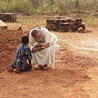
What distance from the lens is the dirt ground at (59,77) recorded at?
5680 millimetres

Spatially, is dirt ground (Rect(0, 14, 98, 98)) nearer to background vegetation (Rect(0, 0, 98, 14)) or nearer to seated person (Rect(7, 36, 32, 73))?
seated person (Rect(7, 36, 32, 73))

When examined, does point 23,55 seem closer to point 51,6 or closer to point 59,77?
point 59,77

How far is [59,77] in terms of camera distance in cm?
677

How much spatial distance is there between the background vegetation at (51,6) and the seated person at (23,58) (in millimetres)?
15114

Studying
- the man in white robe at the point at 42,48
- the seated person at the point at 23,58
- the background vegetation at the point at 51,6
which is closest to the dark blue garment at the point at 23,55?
the seated person at the point at 23,58

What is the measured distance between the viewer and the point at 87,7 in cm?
2312

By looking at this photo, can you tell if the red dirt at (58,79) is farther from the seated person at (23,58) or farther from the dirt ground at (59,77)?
the seated person at (23,58)

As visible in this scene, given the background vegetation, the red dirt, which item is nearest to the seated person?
the red dirt

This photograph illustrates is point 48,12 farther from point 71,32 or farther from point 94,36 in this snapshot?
point 94,36

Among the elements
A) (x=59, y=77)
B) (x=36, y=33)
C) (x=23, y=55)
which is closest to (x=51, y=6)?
(x=36, y=33)

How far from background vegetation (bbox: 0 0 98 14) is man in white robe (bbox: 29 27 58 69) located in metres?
15.0

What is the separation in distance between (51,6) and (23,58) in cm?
1734

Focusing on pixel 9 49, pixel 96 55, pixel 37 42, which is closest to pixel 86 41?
pixel 96 55

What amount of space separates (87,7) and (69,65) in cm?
1579
